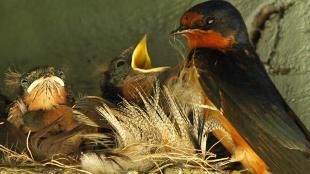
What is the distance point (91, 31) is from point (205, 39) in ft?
4.02

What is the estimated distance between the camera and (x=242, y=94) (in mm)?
2686

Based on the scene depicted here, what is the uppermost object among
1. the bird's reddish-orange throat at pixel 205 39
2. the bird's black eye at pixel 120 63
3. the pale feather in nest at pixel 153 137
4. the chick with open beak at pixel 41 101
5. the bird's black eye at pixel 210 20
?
the bird's black eye at pixel 210 20

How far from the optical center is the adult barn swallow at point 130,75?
335cm

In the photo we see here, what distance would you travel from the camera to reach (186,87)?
112 inches

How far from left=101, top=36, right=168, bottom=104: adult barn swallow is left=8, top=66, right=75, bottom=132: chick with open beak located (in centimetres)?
28

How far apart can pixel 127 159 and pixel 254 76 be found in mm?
671

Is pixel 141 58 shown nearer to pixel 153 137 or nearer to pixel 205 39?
pixel 205 39

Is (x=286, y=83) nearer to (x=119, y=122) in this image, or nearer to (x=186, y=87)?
(x=186, y=87)

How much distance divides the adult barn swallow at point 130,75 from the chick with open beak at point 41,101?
0.28m

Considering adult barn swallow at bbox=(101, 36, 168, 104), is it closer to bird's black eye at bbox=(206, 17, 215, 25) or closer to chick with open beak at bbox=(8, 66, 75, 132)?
chick with open beak at bbox=(8, 66, 75, 132)

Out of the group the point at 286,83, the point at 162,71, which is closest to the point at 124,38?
the point at 162,71

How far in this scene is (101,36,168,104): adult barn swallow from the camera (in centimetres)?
335

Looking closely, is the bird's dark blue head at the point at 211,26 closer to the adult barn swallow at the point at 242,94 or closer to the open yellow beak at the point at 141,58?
the adult barn swallow at the point at 242,94

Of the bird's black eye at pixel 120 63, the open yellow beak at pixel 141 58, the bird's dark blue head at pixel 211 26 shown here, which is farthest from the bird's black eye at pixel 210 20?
the bird's black eye at pixel 120 63
